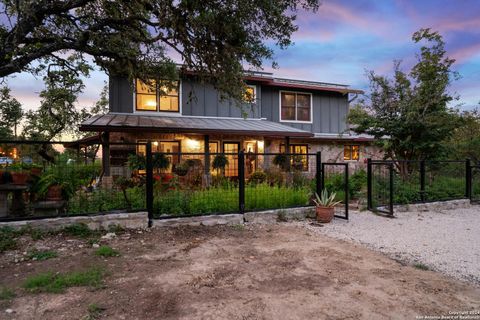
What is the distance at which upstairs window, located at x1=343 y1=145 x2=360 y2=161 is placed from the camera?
17173 millimetres

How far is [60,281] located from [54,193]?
2.93m

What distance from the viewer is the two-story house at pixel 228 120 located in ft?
36.6

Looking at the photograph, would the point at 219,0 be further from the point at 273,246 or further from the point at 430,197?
the point at 430,197

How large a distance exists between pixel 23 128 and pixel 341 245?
28.9 meters

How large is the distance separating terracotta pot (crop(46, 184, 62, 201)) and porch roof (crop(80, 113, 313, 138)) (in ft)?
13.9

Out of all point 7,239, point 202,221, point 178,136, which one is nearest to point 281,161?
point 178,136

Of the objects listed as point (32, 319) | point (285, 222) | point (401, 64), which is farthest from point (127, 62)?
point (401, 64)

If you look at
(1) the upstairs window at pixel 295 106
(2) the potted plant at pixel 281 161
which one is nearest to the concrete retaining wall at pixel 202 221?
(2) the potted plant at pixel 281 161

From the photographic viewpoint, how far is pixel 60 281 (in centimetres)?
341

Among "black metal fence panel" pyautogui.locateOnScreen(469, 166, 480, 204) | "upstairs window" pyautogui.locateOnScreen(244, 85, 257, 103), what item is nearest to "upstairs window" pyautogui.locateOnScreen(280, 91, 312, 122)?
"upstairs window" pyautogui.locateOnScreen(244, 85, 257, 103)

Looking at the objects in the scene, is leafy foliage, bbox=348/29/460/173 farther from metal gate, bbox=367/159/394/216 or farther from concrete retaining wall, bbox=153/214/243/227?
concrete retaining wall, bbox=153/214/243/227

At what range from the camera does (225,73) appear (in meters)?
7.03

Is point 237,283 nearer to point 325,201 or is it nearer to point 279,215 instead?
point 279,215

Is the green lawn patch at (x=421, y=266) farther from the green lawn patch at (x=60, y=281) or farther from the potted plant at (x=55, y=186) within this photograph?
the potted plant at (x=55, y=186)
